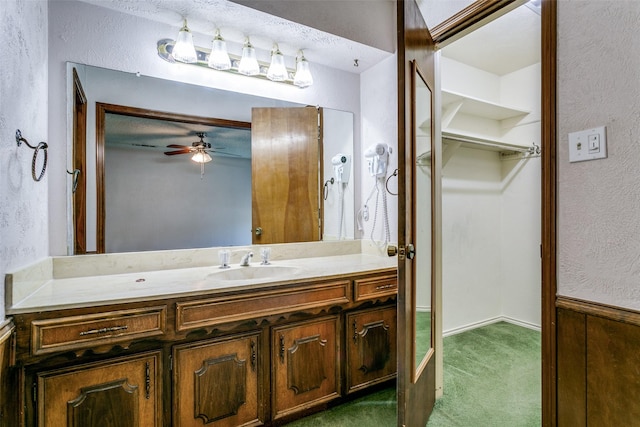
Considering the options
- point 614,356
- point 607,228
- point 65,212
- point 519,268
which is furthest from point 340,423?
point 519,268

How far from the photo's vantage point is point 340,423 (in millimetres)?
1669

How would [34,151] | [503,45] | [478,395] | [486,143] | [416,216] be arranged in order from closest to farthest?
Answer: [34,151] → [416,216] → [478,395] → [503,45] → [486,143]

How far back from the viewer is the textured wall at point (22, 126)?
106 cm

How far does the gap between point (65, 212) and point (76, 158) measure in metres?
0.28

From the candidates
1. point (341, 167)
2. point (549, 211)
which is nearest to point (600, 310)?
point (549, 211)

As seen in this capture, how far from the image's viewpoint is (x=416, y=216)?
155 cm

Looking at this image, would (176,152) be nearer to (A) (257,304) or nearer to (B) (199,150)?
(B) (199,150)

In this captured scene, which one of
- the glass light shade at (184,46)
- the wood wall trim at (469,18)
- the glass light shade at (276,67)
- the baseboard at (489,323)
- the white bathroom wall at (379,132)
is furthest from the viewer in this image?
the baseboard at (489,323)

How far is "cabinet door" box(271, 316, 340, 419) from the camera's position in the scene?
5.28ft

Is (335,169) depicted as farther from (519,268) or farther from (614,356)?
(519,268)

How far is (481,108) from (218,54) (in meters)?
2.25

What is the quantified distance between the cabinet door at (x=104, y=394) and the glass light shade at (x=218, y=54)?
5.12 feet

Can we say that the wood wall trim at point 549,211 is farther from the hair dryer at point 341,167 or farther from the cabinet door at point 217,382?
the hair dryer at point 341,167

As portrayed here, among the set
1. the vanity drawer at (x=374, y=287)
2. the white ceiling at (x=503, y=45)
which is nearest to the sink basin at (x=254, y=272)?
the vanity drawer at (x=374, y=287)
